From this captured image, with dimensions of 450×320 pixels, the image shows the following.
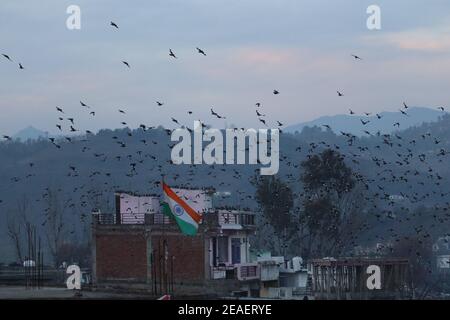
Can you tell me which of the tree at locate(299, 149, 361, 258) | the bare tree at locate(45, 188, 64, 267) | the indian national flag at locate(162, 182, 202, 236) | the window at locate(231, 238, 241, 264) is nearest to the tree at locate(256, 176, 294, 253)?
the tree at locate(299, 149, 361, 258)

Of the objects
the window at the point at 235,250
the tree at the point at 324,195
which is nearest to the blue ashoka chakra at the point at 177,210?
the window at the point at 235,250

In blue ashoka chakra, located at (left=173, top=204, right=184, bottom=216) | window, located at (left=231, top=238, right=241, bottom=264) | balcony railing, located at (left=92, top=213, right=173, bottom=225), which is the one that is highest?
blue ashoka chakra, located at (left=173, top=204, right=184, bottom=216)

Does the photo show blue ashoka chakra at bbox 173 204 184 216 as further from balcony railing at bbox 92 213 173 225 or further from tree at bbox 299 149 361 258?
tree at bbox 299 149 361 258

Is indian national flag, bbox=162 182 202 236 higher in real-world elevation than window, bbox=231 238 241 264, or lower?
higher

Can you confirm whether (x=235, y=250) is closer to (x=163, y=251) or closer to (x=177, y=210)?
(x=163, y=251)

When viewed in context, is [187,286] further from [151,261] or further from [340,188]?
[340,188]
